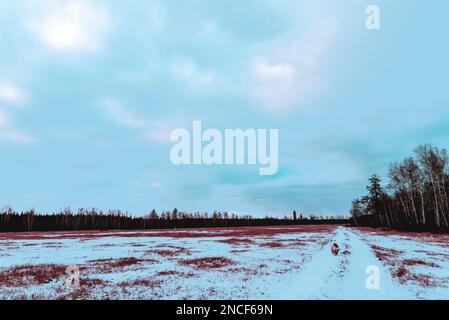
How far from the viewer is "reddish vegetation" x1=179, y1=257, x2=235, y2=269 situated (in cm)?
2062

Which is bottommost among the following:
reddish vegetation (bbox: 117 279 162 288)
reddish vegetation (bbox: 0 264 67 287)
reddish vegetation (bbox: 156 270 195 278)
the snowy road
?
reddish vegetation (bbox: 0 264 67 287)

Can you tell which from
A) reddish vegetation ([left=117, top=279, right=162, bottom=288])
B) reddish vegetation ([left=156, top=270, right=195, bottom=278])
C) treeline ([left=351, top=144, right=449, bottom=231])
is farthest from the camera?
treeline ([left=351, top=144, right=449, bottom=231])

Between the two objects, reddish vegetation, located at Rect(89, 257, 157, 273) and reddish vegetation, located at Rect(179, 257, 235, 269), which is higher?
reddish vegetation, located at Rect(179, 257, 235, 269)

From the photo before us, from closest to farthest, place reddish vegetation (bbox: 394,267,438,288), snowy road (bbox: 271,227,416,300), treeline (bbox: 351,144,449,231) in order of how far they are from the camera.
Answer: snowy road (bbox: 271,227,416,300)
reddish vegetation (bbox: 394,267,438,288)
treeline (bbox: 351,144,449,231)

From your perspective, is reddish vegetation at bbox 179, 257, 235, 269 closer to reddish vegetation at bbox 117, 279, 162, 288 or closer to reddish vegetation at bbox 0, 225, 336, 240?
reddish vegetation at bbox 117, 279, 162, 288

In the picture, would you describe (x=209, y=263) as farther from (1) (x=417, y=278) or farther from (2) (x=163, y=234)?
(2) (x=163, y=234)

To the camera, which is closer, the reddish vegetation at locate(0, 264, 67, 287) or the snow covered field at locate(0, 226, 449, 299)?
the snow covered field at locate(0, 226, 449, 299)

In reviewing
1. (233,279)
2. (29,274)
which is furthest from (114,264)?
(233,279)

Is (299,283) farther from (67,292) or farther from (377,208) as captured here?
(377,208)

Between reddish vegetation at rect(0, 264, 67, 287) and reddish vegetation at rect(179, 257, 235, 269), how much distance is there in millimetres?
7900

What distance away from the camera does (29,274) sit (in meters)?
18.5

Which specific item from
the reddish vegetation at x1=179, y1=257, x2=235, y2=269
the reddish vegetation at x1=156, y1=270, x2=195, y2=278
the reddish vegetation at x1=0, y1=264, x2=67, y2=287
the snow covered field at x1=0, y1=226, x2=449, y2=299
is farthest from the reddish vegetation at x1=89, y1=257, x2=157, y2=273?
the reddish vegetation at x1=156, y1=270, x2=195, y2=278

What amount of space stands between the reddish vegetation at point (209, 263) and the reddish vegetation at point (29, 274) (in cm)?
790
